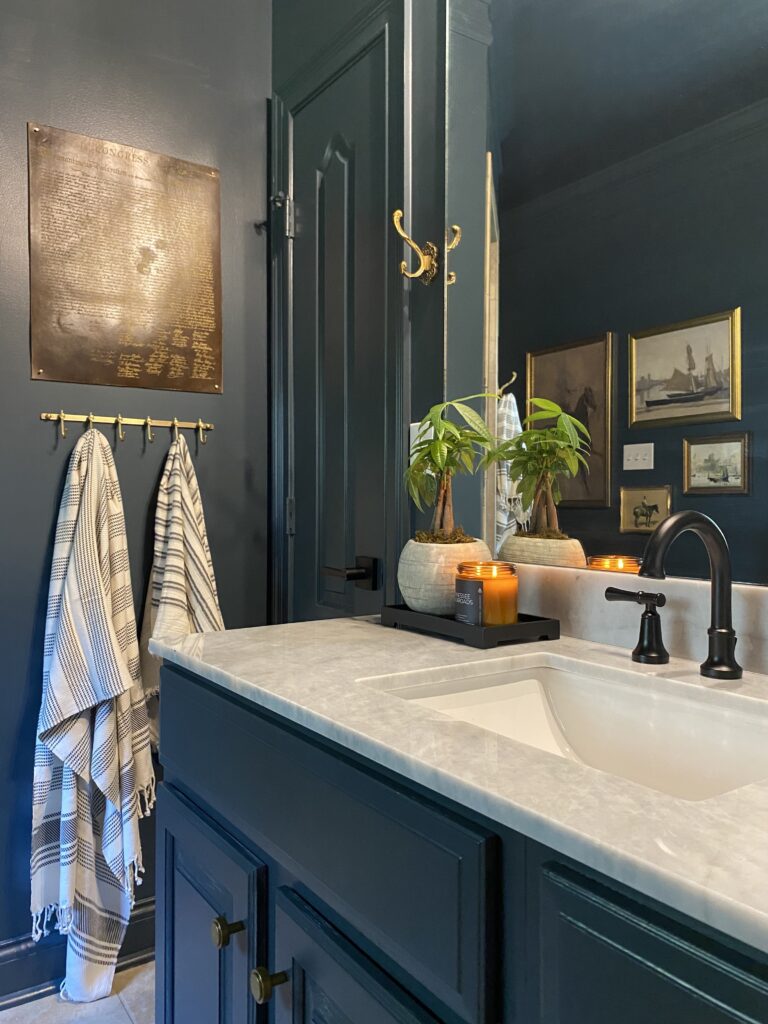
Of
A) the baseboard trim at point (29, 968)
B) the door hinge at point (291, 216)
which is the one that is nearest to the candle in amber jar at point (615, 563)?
the door hinge at point (291, 216)

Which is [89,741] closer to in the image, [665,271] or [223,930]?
[223,930]

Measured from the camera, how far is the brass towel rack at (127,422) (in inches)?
68.2

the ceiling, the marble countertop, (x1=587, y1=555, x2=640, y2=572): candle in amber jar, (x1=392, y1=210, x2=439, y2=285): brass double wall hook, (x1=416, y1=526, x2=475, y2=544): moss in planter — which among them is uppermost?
the ceiling

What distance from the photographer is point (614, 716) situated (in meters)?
0.94

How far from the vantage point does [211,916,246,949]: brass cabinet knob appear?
0.93 m

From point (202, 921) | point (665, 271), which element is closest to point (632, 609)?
point (665, 271)

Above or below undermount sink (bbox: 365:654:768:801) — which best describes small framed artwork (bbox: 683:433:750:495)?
above

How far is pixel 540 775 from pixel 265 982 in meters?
0.47

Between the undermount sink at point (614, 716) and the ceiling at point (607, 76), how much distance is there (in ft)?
2.59

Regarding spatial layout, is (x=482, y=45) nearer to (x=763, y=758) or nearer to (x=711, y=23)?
(x=711, y=23)

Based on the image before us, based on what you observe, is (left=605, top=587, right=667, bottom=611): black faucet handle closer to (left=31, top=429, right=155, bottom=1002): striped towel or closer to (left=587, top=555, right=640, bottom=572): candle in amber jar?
(left=587, top=555, right=640, bottom=572): candle in amber jar

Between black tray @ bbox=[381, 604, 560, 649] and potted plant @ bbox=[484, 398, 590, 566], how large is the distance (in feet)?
0.39

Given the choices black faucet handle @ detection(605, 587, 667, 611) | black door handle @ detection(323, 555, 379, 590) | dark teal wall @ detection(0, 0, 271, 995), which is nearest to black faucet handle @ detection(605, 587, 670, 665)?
black faucet handle @ detection(605, 587, 667, 611)

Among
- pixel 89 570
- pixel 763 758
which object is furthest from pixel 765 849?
pixel 89 570
